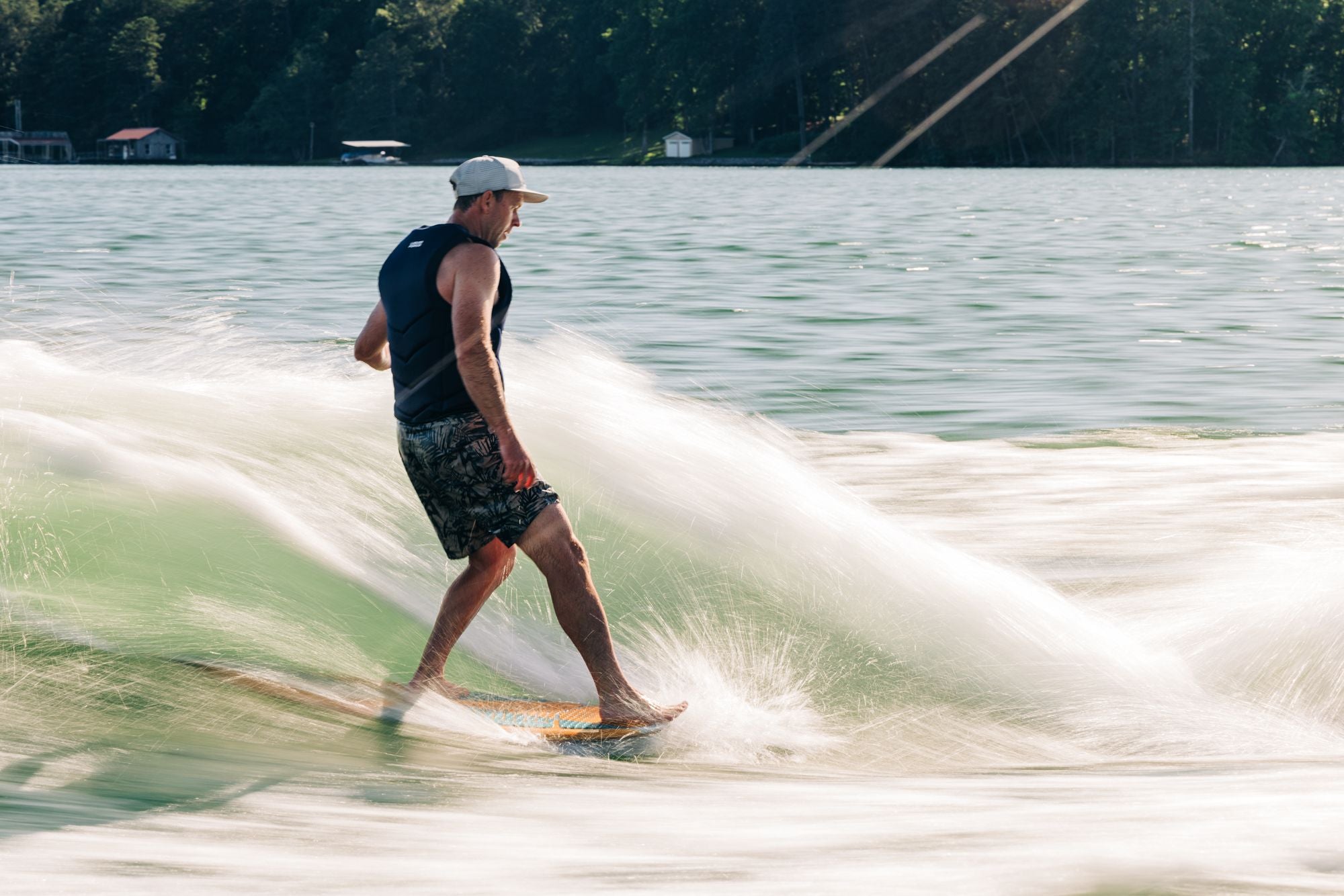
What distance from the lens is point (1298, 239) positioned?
29.4 metres

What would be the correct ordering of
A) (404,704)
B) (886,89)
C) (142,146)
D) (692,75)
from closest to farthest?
(404,704)
(886,89)
(692,75)
(142,146)

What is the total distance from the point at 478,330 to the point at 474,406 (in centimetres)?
29

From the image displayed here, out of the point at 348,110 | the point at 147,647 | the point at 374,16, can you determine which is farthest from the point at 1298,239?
the point at 374,16

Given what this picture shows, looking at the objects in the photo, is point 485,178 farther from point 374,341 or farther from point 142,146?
point 142,146

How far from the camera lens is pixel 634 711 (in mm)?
4902

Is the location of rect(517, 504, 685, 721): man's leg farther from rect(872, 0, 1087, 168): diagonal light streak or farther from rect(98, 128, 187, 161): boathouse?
rect(98, 128, 187, 161): boathouse

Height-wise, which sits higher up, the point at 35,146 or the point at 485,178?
the point at 35,146

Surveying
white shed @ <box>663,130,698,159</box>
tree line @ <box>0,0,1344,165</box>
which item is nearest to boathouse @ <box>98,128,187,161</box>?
tree line @ <box>0,0,1344,165</box>

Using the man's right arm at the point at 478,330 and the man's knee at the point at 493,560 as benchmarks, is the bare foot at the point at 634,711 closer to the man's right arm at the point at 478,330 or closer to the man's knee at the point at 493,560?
the man's knee at the point at 493,560

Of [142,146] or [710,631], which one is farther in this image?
[142,146]

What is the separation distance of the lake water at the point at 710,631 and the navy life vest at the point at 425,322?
1.08 meters

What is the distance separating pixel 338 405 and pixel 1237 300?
13.9 metres

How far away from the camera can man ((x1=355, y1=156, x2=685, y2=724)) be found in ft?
14.5

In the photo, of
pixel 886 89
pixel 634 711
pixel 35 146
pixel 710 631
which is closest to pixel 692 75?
pixel 886 89
